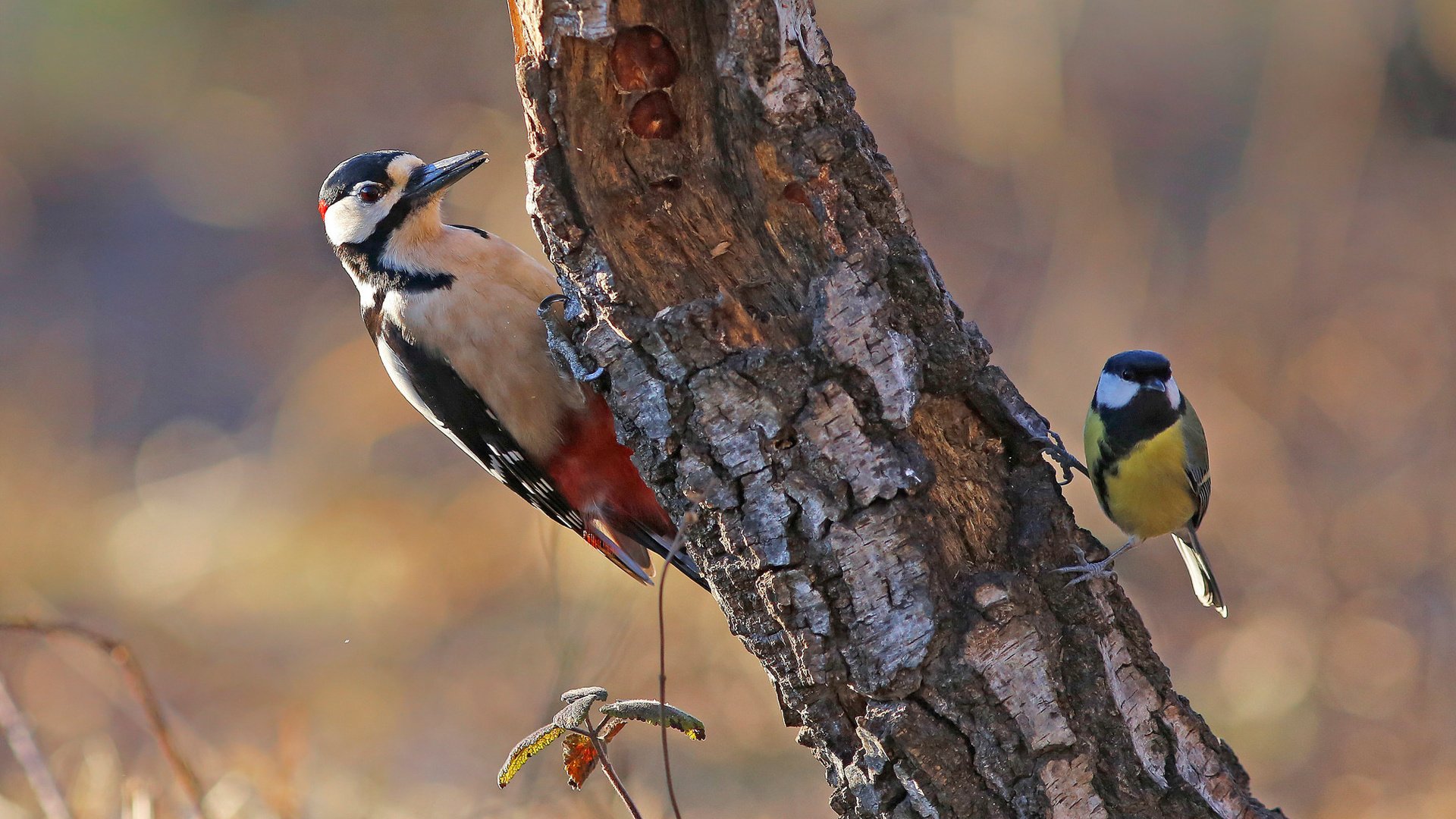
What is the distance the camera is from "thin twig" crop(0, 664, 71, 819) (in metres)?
2.35

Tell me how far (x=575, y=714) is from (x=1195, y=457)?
192 cm

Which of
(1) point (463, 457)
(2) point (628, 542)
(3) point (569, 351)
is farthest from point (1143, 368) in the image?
(1) point (463, 457)

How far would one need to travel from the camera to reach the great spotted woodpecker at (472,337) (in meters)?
3.35

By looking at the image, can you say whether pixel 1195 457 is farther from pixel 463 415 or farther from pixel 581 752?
pixel 463 415

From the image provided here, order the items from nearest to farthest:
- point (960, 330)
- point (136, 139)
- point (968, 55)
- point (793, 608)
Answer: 1. point (793, 608)
2. point (960, 330)
3. point (968, 55)
4. point (136, 139)

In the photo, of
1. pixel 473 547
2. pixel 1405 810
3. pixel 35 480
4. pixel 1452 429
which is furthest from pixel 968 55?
pixel 35 480

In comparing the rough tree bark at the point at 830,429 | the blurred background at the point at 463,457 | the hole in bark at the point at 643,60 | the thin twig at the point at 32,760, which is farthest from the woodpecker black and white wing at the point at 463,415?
the hole in bark at the point at 643,60

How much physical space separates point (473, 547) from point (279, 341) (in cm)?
285

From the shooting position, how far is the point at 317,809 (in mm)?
3502

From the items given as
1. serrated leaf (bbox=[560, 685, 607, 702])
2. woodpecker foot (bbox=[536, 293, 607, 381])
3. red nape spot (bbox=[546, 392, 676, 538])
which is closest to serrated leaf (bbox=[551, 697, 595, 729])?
serrated leaf (bbox=[560, 685, 607, 702])

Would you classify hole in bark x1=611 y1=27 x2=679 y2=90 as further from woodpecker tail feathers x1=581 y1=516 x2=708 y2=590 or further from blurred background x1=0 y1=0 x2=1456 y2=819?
woodpecker tail feathers x1=581 y1=516 x2=708 y2=590

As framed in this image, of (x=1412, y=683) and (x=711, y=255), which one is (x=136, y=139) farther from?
(x=1412, y=683)

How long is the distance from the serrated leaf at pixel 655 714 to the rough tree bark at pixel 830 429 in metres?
0.17

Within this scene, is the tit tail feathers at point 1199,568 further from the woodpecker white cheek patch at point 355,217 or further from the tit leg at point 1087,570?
the woodpecker white cheek patch at point 355,217
